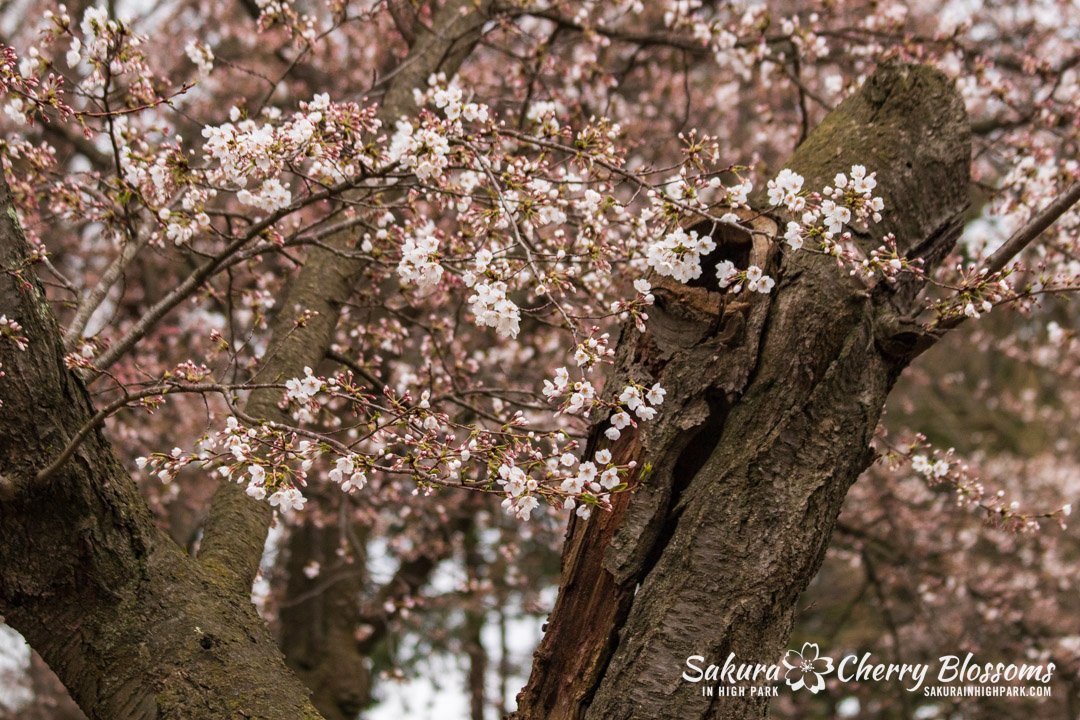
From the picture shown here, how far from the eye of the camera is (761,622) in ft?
8.49

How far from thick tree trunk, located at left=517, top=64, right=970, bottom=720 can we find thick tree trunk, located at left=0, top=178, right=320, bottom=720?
96 cm

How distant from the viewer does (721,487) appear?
2.64m

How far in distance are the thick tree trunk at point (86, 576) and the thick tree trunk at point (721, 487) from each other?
0.96 metres

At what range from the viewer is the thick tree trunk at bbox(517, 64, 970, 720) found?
255 centimetres

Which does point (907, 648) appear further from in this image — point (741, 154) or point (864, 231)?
point (864, 231)

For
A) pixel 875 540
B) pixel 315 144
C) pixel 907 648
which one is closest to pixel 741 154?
pixel 875 540

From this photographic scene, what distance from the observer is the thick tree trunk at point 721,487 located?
2.55 meters

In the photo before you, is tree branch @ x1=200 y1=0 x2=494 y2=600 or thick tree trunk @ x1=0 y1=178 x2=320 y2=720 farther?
tree branch @ x1=200 y1=0 x2=494 y2=600

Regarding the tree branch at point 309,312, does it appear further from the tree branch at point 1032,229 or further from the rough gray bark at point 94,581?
the tree branch at point 1032,229

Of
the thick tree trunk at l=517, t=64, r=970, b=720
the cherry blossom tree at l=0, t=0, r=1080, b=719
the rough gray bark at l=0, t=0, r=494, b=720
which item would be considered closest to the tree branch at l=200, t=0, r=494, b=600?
the cherry blossom tree at l=0, t=0, r=1080, b=719

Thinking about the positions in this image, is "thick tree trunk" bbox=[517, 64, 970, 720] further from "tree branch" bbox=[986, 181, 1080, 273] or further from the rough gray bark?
the rough gray bark

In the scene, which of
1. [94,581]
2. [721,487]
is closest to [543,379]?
[721,487]

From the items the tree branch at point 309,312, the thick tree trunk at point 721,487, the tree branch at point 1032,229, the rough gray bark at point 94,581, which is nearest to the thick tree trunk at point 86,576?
the rough gray bark at point 94,581

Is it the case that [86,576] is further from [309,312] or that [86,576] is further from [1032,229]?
[1032,229]
